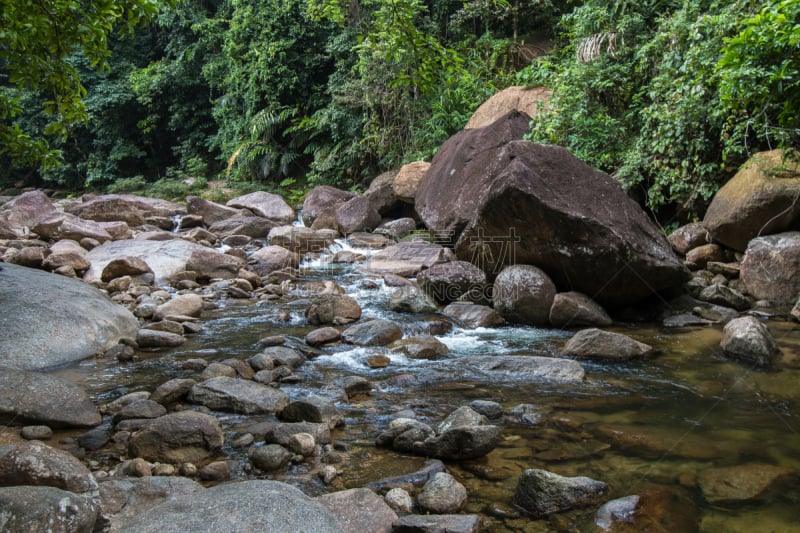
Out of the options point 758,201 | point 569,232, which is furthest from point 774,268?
point 569,232

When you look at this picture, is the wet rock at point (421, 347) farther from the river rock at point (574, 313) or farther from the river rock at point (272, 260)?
the river rock at point (272, 260)

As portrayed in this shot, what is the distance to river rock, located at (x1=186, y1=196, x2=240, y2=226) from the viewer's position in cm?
1274

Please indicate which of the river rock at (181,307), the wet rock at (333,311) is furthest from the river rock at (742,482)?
the river rock at (181,307)

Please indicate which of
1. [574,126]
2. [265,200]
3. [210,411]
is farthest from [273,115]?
[210,411]

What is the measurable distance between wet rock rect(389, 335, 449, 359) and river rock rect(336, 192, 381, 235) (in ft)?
21.1

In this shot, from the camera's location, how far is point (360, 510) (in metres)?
2.53

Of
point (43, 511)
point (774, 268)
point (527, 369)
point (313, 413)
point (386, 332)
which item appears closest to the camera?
point (43, 511)

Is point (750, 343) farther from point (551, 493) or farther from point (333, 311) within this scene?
point (333, 311)

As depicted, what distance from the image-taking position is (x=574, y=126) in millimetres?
9203

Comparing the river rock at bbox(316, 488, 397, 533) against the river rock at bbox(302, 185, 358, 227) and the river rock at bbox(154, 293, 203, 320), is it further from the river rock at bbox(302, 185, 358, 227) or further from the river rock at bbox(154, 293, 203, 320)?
the river rock at bbox(302, 185, 358, 227)

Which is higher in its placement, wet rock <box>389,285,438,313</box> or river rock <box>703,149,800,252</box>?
river rock <box>703,149,800,252</box>

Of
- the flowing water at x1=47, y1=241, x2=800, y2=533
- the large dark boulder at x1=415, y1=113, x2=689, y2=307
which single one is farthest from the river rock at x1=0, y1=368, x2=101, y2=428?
the large dark boulder at x1=415, y1=113, x2=689, y2=307

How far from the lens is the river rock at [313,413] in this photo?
11.8ft

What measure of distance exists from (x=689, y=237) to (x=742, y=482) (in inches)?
210
